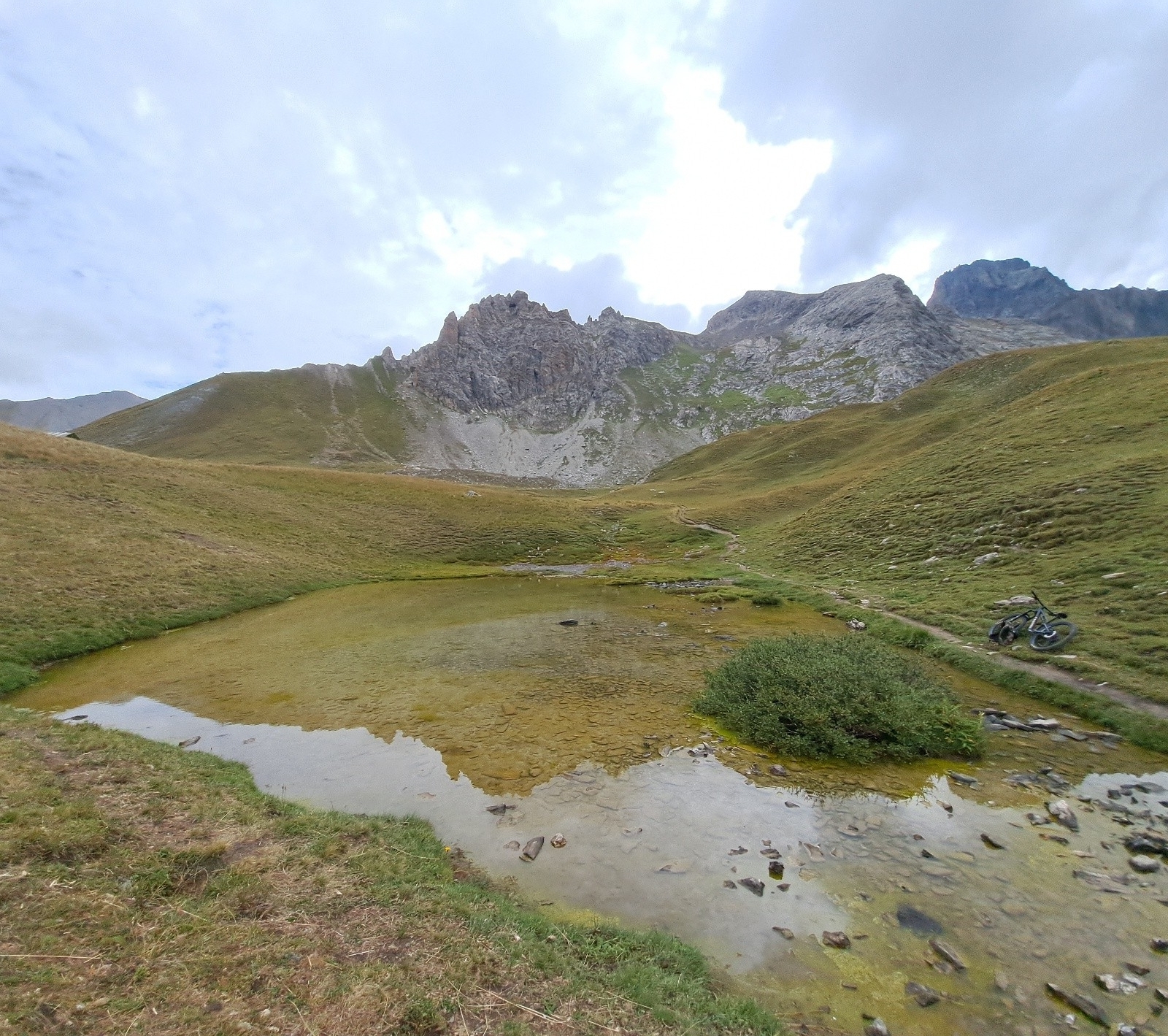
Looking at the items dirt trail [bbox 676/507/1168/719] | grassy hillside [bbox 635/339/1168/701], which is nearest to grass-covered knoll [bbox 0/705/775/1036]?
dirt trail [bbox 676/507/1168/719]

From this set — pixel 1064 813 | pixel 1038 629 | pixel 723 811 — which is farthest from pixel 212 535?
pixel 1038 629

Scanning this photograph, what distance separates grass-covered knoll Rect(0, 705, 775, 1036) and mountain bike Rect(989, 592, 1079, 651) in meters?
19.6

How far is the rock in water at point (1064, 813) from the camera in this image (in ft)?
34.8

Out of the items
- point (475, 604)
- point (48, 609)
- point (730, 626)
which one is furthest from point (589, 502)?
point (48, 609)

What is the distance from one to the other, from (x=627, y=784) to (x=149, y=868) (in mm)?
9279

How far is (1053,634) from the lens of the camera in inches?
753

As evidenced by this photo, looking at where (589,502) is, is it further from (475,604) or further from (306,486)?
(475,604)

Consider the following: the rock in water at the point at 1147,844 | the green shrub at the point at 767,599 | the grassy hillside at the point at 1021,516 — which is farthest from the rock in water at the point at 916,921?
the green shrub at the point at 767,599

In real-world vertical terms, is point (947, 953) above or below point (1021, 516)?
below

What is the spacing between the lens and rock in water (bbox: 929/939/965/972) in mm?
7488

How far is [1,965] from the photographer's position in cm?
573

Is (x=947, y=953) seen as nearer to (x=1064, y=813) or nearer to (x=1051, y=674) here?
(x=1064, y=813)

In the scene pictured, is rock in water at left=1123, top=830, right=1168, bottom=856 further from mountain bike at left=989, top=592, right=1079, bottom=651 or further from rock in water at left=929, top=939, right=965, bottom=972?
mountain bike at left=989, top=592, right=1079, bottom=651

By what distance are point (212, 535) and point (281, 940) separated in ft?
159
